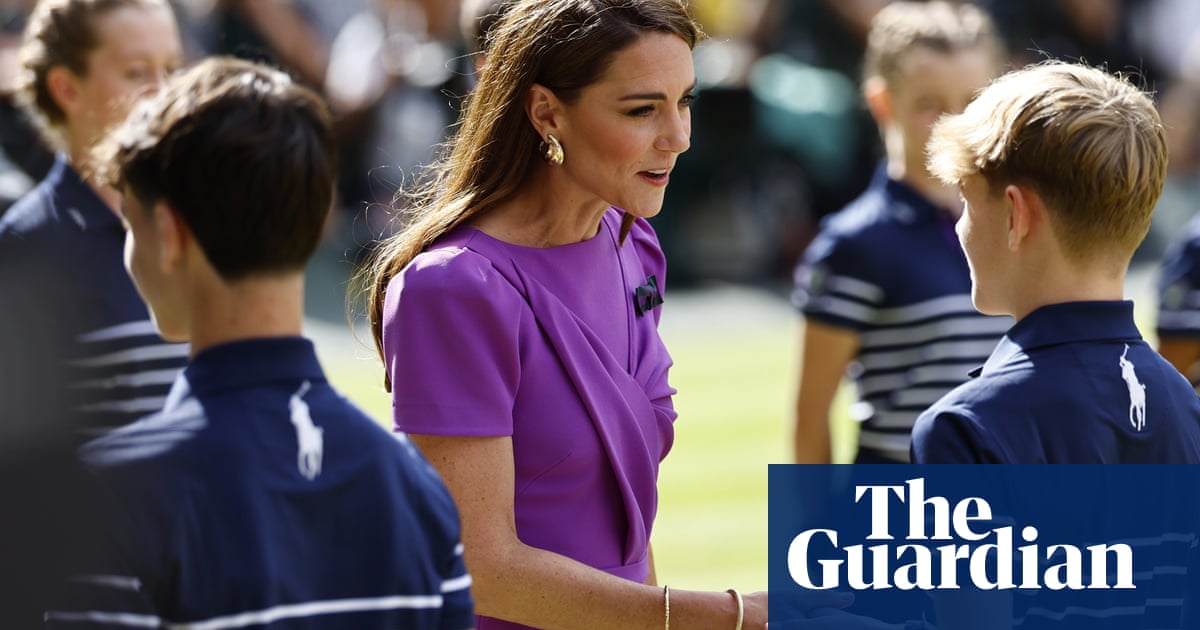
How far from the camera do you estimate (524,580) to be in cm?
252

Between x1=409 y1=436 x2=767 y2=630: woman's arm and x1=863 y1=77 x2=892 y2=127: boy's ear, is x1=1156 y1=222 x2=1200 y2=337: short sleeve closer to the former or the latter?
x1=863 y1=77 x2=892 y2=127: boy's ear

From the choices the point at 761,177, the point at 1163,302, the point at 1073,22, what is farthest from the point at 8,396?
the point at 1073,22

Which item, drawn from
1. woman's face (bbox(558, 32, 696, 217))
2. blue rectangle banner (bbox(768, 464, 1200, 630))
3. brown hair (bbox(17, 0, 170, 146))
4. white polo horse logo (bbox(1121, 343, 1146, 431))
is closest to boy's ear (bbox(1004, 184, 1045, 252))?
→ white polo horse logo (bbox(1121, 343, 1146, 431))

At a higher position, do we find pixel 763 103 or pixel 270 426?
pixel 763 103

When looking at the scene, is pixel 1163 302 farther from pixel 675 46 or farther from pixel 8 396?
pixel 8 396

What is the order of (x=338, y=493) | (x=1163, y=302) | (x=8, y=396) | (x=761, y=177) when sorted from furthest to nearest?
(x=761, y=177)
(x=1163, y=302)
(x=8, y=396)
(x=338, y=493)

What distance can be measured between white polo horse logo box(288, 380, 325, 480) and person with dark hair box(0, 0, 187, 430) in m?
1.92

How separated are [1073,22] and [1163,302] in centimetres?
949

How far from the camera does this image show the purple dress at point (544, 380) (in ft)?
8.20

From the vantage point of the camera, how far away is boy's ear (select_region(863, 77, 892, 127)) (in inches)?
182

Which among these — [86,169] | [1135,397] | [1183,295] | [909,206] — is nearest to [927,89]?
[909,206]

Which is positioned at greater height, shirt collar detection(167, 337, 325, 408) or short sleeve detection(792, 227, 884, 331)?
short sleeve detection(792, 227, 884, 331)

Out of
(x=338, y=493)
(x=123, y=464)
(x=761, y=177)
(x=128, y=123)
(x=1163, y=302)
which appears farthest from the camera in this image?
(x=761, y=177)

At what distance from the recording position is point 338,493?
1.97 m
